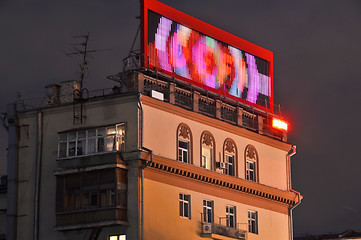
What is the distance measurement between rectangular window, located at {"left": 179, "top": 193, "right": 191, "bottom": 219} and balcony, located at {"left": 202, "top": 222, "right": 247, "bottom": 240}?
1.89 meters

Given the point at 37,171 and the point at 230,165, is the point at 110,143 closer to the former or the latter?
the point at 37,171

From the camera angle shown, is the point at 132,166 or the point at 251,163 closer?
the point at 132,166

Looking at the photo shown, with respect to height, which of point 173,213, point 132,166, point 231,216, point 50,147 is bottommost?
point 173,213

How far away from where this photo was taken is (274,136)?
263ft

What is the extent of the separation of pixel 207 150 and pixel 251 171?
6.74m

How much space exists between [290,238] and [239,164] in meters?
10.1

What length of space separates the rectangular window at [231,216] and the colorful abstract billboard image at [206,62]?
10546 mm

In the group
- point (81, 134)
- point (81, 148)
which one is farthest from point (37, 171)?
point (81, 134)

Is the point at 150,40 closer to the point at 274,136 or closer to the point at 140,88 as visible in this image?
the point at 140,88

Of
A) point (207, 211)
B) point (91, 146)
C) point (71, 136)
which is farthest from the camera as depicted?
point (207, 211)

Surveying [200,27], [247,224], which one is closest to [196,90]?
[200,27]

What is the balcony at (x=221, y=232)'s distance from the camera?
6825cm

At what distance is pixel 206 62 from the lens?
7594 centimetres

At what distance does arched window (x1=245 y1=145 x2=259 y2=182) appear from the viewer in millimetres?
75644
